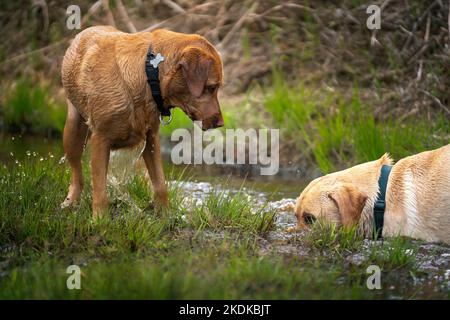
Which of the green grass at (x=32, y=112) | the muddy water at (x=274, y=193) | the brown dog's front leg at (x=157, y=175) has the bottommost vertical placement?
the muddy water at (x=274, y=193)

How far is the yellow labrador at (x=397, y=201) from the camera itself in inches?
232

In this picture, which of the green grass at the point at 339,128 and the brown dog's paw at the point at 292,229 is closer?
the brown dog's paw at the point at 292,229

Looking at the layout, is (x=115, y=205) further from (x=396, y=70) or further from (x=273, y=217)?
(x=396, y=70)

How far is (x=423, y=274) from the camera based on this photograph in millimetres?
5418

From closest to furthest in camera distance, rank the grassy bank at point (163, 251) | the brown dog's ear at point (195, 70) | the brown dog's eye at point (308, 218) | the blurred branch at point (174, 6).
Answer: the grassy bank at point (163, 251) → the brown dog's ear at point (195, 70) → the brown dog's eye at point (308, 218) → the blurred branch at point (174, 6)

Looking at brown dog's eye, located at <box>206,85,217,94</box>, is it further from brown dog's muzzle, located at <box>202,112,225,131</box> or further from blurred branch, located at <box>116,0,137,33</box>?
blurred branch, located at <box>116,0,137,33</box>

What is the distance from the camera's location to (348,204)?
586 centimetres

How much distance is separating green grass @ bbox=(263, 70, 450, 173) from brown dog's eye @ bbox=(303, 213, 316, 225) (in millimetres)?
2964

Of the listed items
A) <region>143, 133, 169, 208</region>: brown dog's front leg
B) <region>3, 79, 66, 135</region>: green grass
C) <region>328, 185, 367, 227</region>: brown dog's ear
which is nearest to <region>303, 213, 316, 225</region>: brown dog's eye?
<region>328, 185, 367, 227</region>: brown dog's ear

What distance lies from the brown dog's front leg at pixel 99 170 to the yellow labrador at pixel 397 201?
5.45ft

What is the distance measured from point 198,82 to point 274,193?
1.80m

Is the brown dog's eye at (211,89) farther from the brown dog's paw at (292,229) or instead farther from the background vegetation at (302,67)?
the background vegetation at (302,67)

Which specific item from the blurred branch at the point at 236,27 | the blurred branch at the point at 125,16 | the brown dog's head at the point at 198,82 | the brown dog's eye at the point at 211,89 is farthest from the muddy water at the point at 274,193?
the blurred branch at the point at 125,16

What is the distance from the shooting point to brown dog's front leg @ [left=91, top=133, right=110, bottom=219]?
19.5 feet
